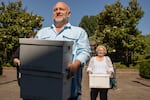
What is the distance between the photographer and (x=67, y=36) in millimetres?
4070

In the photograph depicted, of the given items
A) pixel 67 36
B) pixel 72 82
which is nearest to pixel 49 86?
pixel 72 82

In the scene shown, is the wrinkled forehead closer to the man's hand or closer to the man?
the man

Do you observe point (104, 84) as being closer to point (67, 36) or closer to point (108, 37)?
point (67, 36)

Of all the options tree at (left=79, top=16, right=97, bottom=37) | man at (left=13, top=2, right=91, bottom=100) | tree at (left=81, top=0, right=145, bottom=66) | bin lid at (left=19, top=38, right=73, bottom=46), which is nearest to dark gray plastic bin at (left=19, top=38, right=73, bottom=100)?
bin lid at (left=19, top=38, right=73, bottom=46)

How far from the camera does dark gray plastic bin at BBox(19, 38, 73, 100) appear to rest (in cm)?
347

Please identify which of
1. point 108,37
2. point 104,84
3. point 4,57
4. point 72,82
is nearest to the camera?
point 72,82

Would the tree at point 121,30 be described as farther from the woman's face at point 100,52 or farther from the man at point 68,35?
the man at point 68,35

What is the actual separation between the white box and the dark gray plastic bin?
4.95m

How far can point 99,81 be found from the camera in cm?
859

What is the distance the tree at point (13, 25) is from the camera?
30.8 meters

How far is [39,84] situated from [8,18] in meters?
28.7

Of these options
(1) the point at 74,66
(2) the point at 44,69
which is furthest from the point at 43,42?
(1) the point at 74,66

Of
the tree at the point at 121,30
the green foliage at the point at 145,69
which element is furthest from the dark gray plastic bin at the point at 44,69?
the tree at the point at 121,30

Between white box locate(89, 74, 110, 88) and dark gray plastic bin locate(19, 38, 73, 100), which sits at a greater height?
dark gray plastic bin locate(19, 38, 73, 100)
